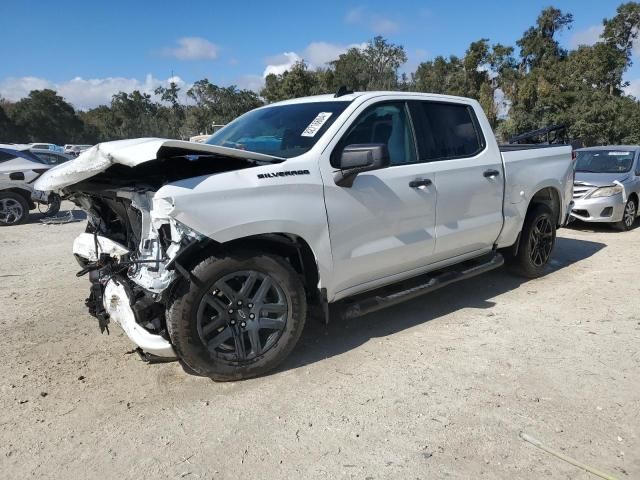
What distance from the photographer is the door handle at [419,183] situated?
4.01m

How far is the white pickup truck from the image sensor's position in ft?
10.1

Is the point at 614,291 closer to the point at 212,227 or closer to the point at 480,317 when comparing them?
the point at 480,317

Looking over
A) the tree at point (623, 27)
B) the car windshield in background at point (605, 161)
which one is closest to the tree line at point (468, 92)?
the tree at point (623, 27)

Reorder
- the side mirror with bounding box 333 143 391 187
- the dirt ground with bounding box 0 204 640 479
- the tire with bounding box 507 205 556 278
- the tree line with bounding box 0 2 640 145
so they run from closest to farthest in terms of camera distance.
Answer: the dirt ground with bounding box 0 204 640 479 < the side mirror with bounding box 333 143 391 187 < the tire with bounding box 507 205 556 278 < the tree line with bounding box 0 2 640 145

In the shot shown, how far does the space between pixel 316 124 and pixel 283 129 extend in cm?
33

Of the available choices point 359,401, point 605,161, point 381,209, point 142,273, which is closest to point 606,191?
point 605,161

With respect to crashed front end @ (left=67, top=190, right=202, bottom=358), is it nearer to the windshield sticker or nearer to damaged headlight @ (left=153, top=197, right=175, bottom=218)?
damaged headlight @ (left=153, top=197, right=175, bottom=218)

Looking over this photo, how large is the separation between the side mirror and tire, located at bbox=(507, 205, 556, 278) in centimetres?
279

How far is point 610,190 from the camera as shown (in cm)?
891

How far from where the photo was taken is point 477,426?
2926 mm

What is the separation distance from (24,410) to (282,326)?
66.6 inches

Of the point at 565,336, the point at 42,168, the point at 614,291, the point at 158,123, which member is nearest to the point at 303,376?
the point at 565,336

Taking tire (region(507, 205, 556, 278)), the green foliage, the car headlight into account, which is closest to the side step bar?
tire (region(507, 205, 556, 278))

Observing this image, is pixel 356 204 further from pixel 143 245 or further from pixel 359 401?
pixel 143 245
